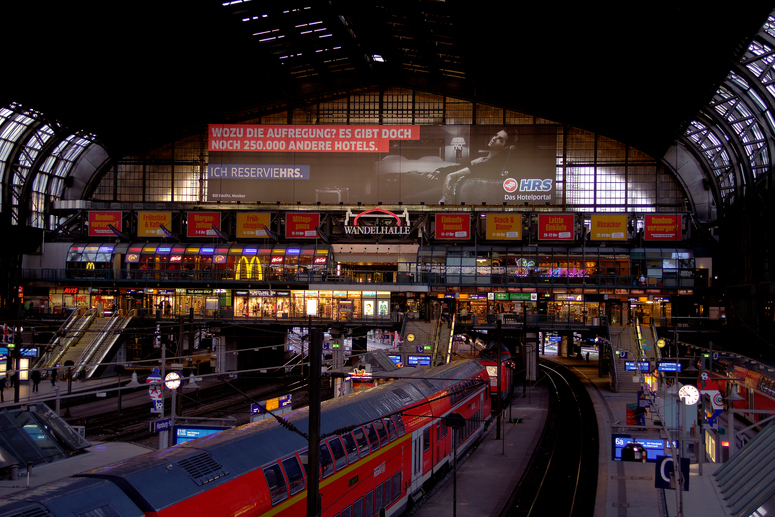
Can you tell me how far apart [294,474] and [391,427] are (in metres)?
5.32

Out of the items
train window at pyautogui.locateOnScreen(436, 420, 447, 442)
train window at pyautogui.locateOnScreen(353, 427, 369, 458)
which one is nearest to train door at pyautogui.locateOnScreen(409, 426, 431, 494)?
train window at pyautogui.locateOnScreen(436, 420, 447, 442)

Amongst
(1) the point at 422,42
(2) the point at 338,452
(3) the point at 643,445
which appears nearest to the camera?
(2) the point at 338,452

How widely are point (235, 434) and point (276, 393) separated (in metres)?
30.0

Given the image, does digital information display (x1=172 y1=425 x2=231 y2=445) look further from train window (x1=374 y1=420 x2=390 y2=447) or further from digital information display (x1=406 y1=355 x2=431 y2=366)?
digital information display (x1=406 y1=355 x2=431 y2=366)

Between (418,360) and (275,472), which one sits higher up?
(275,472)

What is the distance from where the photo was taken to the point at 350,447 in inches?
566

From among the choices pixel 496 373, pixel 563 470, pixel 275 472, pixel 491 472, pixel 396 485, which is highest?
pixel 275 472

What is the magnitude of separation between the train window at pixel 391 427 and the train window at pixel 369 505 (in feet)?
5.96

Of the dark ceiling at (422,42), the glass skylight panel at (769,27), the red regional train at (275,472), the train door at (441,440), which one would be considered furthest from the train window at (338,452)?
the glass skylight panel at (769,27)

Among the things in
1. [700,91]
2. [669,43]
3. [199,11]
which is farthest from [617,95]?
[199,11]

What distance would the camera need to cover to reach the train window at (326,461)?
1296 cm

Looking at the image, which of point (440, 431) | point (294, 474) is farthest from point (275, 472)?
point (440, 431)

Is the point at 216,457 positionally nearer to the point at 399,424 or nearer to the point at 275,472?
the point at 275,472

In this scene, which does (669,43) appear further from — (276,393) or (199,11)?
(276,393)
